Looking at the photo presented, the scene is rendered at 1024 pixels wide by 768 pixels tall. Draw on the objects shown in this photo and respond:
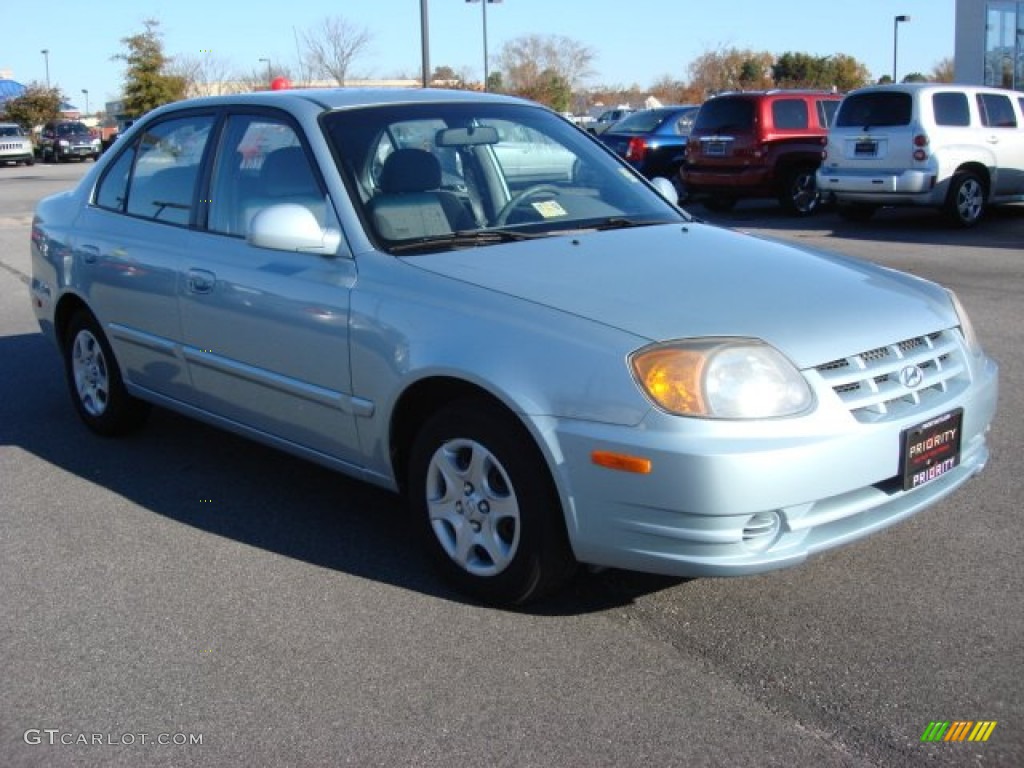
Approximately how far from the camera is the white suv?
13.8m

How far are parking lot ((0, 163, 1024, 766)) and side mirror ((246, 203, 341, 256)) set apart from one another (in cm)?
115

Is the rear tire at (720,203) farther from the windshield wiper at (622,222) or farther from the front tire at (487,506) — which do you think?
the front tire at (487,506)

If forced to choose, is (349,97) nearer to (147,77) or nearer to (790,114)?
(790,114)

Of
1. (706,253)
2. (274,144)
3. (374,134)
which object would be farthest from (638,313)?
(274,144)

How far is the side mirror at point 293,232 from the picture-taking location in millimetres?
4078

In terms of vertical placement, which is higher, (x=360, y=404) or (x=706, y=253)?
(x=706, y=253)

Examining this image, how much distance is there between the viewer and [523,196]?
180 inches

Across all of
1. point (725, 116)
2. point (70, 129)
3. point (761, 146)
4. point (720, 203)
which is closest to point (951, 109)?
point (761, 146)

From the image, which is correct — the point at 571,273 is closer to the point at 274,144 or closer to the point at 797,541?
the point at 797,541

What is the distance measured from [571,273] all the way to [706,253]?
609 millimetres

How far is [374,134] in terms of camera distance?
451 cm

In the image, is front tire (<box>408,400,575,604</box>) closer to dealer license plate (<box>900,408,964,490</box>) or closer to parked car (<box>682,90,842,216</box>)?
dealer license plate (<box>900,408,964,490</box>)

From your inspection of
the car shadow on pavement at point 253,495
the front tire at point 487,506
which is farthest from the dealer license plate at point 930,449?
the front tire at point 487,506

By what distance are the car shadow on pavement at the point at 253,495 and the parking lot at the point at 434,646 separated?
0.02m
